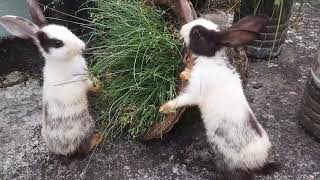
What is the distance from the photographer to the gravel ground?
2078 mm

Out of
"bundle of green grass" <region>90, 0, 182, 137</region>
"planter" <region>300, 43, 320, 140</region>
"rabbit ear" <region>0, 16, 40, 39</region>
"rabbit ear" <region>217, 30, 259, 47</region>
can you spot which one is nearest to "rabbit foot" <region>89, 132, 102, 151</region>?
"bundle of green grass" <region>90, 0, 182, 137</region>

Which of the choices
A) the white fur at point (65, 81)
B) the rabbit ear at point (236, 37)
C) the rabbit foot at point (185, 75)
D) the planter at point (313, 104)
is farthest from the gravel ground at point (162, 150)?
the rabbit ear at point (236, 37)

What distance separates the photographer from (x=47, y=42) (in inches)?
75.0

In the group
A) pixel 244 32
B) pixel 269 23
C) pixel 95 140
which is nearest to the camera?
pixel 244 32

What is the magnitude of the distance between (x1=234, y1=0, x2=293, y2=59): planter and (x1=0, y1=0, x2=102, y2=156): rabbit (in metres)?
1.06

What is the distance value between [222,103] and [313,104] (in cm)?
60

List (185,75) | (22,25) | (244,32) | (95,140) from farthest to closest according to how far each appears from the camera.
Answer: (95,140) < (22,25) < (185,75) < (244,32)

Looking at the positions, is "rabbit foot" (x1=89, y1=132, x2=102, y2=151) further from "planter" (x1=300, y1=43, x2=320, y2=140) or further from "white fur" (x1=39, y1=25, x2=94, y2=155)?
"planter" (x1=300, y1=43, x2=320, y2=140)

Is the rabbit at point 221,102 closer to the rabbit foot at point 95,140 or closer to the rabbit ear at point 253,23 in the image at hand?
the rabbit ear at point 253,23

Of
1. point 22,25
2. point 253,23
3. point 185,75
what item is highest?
point 253,23

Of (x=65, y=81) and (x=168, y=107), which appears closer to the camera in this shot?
(x=168, y=107)

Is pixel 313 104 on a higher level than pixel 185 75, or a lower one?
lower

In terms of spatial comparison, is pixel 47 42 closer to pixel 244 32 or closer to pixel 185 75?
pixel 185 75

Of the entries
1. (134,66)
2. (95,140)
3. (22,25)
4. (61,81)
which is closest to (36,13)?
(22,25)
